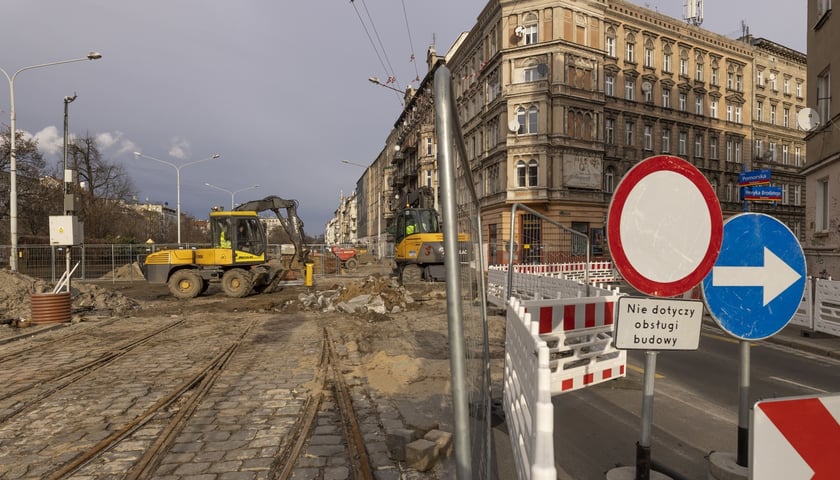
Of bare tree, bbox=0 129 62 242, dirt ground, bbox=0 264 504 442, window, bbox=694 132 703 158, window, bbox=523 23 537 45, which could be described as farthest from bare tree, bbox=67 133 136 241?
window, bbox=694 132 703 158

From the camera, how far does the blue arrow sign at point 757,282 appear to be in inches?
121

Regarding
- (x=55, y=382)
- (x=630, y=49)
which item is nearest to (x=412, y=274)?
(x=55, y=382)

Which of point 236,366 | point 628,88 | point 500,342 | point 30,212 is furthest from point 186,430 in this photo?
point 628,88

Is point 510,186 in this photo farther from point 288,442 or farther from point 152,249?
point 288,442

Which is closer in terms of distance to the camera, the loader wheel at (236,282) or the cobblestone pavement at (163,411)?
the cobblestone pavement at (163,411)

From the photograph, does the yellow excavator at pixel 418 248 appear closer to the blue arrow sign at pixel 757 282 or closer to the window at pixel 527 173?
the window at pixel 527 173

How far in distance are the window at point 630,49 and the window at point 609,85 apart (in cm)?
179

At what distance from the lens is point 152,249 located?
29156 mm

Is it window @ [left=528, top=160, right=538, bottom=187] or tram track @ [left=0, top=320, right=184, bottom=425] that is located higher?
window @ [left=528, top=160, right=538, bottom=187]

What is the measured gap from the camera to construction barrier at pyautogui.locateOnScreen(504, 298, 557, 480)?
2035 mm

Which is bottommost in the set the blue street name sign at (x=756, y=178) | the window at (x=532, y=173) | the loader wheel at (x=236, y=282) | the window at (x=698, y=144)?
the loader wheel at (x=236, y=282)

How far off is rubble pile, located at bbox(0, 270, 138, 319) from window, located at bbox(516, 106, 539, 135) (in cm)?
2347

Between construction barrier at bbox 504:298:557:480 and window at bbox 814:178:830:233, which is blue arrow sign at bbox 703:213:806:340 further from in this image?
window at bbox 814:178:830:233

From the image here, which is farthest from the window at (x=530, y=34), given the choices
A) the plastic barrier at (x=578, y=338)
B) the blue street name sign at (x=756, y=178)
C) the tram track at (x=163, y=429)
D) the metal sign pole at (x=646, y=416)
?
the metal sign pole at (x=646, y=416)
